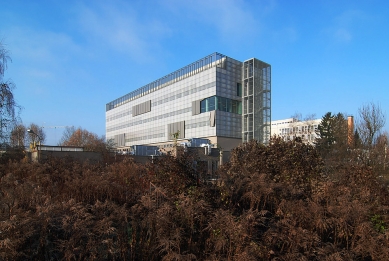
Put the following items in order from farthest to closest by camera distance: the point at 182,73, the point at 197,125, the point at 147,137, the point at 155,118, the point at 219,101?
the point at 147,137 → the point at 155,118 → the point at 182,73 → the point at 197,125 → the point at 219,101

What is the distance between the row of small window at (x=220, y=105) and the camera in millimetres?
48188

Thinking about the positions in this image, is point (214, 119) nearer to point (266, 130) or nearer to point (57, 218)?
point (266, 130)

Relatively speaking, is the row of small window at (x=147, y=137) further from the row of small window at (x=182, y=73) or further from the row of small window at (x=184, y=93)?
the row of small window at (x=182, y=73)

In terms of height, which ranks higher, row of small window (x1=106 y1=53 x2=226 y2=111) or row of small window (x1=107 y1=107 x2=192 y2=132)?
row of small window (x1=106 y1=53 x2=226 y2=111)

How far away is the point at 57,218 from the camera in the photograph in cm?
415

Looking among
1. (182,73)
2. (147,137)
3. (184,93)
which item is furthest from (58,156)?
(147,137)

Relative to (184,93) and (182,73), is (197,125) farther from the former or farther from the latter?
(182,73)

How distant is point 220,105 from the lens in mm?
48469

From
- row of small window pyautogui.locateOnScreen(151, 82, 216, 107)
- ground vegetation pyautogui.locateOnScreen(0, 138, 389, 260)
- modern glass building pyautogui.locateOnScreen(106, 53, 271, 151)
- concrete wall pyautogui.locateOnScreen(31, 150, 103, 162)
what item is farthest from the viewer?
row of small window pyautogui.locateOnScreen(151, 82, 216, 107)

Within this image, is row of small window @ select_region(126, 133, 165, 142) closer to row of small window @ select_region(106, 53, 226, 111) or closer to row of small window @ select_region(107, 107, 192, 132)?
row of small window @ select_region(107, 107, 192, 132)

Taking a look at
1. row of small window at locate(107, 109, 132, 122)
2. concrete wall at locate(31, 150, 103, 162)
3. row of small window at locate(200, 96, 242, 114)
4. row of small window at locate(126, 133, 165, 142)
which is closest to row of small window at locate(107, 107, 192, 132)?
row of small window at locate(107, 109, 132, 122)

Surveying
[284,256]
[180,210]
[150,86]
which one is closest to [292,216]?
[284,256]

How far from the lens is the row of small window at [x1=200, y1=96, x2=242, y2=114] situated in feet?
158

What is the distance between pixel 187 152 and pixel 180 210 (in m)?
2.05
